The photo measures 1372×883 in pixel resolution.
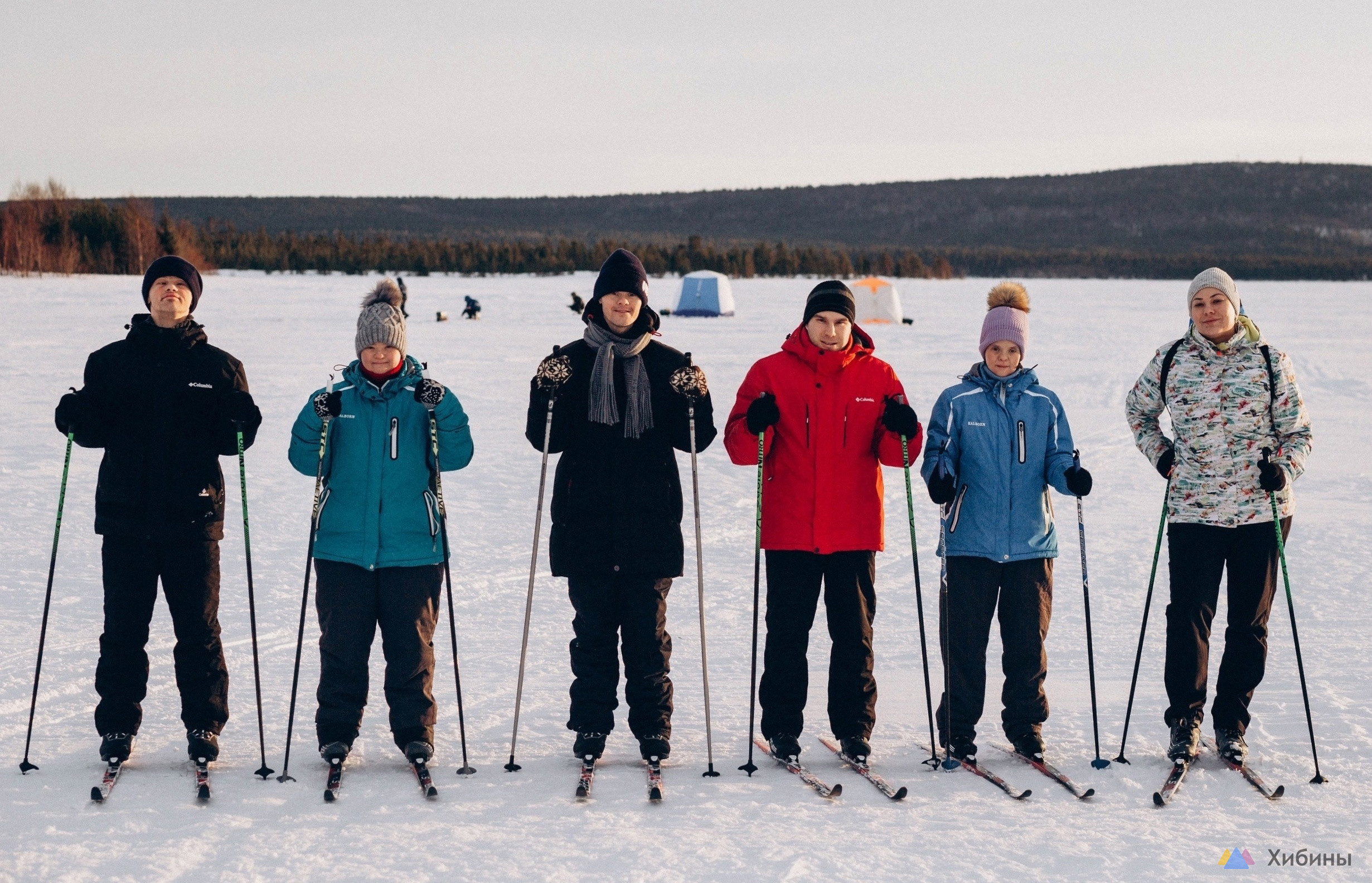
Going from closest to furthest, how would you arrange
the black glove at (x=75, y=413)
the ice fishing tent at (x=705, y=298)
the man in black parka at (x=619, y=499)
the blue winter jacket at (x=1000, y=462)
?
1. the black glove at (x=75, y=413)
2. the man in black parka at (x=619, y=499)
3. the blue winter jacket at (x=1000, y=462)
4. the ice fishing tent at (x=705, y=298)

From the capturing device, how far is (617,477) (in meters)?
3.54

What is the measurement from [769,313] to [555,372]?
65.0ft

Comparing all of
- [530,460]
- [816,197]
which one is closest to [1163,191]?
[816,197]

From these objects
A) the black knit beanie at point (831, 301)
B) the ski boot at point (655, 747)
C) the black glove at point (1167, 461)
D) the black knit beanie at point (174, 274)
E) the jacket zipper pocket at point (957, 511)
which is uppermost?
the black knit beanie at point (174, 274)

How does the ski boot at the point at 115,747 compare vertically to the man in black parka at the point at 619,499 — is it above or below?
below

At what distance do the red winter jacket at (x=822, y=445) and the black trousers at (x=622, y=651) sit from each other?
0.39 m

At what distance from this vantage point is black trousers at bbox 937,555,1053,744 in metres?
3.62

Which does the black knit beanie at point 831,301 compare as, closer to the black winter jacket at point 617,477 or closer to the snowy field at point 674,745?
the black winter jacket at point 617,477

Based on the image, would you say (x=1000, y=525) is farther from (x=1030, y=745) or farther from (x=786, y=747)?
(x=786, y=747)

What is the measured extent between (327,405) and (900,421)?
1.55 metres

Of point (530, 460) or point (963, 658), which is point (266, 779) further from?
point (530, 460)

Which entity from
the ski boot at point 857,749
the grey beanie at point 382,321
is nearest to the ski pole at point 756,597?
the ski boot at point 857,749

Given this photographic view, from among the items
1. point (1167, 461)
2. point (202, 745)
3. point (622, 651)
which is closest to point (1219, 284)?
point (1167, 461)

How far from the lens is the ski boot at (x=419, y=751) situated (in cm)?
346
